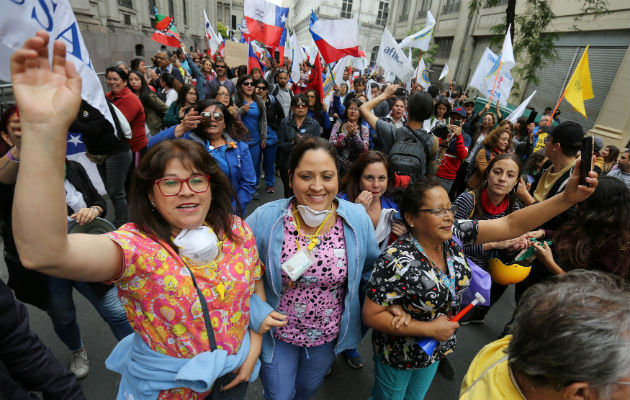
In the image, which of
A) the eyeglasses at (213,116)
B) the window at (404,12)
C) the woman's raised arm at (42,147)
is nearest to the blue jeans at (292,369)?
the woman's raised arm at (42,147)

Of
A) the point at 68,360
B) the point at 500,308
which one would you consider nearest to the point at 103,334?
the point at 68,360

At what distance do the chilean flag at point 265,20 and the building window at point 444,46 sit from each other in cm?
2027

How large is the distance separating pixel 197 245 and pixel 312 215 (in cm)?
67

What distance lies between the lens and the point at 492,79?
660cm

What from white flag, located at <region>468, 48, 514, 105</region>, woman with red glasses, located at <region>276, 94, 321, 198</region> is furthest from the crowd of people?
white flag, located at <region>468, 48, 514, 105</region>

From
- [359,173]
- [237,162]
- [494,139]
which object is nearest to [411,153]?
[359,173]

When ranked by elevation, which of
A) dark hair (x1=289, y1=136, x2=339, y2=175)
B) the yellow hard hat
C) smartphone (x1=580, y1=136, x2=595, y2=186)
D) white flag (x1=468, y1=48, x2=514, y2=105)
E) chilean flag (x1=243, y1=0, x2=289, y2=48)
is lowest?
the yellow hard hat

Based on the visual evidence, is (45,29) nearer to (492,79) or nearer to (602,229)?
(602,229)

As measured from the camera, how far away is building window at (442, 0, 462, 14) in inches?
884

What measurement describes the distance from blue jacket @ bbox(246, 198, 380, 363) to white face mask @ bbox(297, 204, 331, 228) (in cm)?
10

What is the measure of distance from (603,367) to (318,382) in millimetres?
1551

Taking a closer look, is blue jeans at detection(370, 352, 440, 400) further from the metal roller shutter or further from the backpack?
the metal roller shutter

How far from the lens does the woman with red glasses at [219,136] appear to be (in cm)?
317

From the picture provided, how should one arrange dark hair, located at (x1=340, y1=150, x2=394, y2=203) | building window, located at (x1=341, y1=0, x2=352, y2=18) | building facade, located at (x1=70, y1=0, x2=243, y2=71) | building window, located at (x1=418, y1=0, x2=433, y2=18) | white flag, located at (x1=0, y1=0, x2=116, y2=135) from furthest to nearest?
building window, located at (x1=341, y1=0, x2=352, y2=18) < building window, located at (x1=418, y1=0, x2=433, y2=18) < building facade, located at (x1=70, y1=0, x2=243, y2=71) < dark hair, located at (x1=340, y1=150, x2=394, y2=203) < white flag, located at (x1=0, y1=0, x2=116, y2=135)
